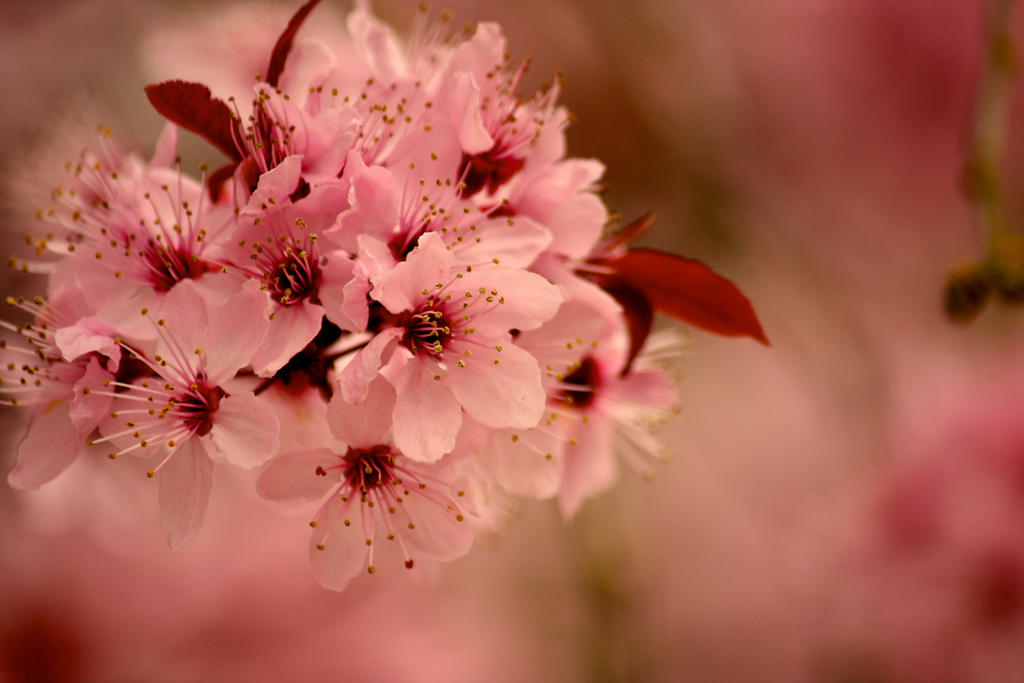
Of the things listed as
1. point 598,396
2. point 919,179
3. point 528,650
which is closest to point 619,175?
Answer: point 919,179

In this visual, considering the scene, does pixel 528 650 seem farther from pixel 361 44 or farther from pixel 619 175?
pixel 361 44

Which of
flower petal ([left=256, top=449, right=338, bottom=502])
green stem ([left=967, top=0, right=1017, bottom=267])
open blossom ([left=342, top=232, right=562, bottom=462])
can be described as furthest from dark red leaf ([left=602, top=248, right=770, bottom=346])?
green stem ([left=967, top=0, right=1017, bottom=267])

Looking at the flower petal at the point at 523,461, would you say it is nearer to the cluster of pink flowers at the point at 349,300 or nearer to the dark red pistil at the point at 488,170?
the cluster of pink flowers at the point at 349,300

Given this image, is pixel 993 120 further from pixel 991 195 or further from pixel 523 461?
pixel 523 461

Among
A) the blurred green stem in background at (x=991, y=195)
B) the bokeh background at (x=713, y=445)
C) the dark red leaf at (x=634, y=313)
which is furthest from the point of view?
the bokeh background at (x=713, y=445)

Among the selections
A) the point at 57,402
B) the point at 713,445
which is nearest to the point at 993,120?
the point at 57,402

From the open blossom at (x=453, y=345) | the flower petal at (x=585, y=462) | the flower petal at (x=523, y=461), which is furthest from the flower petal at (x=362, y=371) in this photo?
the flower petal at (x=585, y=462)

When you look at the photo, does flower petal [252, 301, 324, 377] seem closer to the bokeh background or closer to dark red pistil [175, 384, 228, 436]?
dark red pistil [175, 384, 228, 436]
